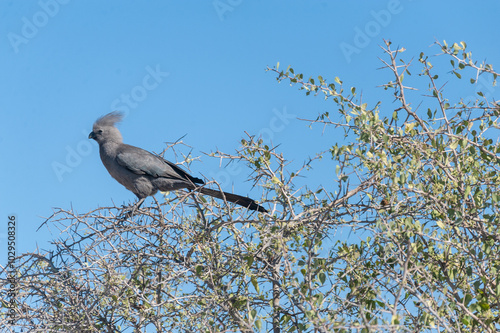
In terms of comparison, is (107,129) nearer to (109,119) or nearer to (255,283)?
(109,119)

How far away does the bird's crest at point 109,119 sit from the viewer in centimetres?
888

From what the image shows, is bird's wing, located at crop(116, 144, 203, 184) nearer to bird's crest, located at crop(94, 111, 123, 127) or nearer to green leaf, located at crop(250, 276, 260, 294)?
bird's crest, located at crop(94, 111, 123, 127)

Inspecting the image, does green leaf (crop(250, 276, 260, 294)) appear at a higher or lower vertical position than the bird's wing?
lower

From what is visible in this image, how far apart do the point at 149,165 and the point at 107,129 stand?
4.84 ft

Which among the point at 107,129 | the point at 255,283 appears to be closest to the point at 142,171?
the point at 107,129

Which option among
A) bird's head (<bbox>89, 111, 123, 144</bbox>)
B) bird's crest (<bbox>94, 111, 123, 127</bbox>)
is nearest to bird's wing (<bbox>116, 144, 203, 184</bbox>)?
bird's head (<bbox>89, 111, 123, 144</bbox>)

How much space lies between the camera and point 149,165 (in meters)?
7.70

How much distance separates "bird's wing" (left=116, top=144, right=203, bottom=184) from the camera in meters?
7.63

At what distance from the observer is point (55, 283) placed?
5.22 meters

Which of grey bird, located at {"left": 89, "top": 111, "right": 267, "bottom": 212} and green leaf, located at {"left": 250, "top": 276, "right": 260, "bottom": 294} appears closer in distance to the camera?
green leaf, located at {"left": 250, "top": 276, "right": 260, "bottom": 294}

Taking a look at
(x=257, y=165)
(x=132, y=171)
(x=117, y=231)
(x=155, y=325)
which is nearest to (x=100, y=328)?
(x=155, y=325)

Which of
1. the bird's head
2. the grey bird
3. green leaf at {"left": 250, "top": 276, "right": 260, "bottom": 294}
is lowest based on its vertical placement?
green leaf at {"left": 250, "top": 276, "right": 260, "bottom": 294}

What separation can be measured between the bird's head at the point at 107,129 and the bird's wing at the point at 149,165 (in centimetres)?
75

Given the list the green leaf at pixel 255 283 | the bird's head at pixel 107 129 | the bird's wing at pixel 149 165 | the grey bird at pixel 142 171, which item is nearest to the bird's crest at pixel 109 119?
the bird's head at pixel 107 129
